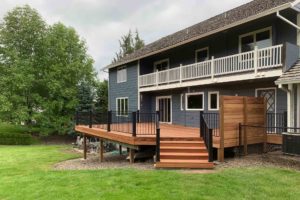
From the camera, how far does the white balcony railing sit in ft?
35.8

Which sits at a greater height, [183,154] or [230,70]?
[230,70]

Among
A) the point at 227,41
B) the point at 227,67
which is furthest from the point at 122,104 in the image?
the point at 227,67

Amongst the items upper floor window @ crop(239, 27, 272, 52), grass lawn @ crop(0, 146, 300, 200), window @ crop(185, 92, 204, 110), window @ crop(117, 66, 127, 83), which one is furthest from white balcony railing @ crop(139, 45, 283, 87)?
window @ crop(117, 66, 127, 83)

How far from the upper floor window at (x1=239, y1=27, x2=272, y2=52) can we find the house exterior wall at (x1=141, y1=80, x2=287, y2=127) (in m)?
1.75

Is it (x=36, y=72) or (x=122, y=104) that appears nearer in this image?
(x=122, y=104)

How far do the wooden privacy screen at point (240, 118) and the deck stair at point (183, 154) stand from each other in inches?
36.9

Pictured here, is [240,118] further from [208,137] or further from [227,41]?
[227,41]

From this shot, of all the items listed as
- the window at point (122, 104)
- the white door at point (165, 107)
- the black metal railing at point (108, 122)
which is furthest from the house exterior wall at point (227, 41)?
the black metal railing at point (108, 122)

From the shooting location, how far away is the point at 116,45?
53.1 m

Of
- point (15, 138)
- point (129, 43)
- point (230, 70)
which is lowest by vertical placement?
point (15, 138)

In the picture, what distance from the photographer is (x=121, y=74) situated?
24.4 metres

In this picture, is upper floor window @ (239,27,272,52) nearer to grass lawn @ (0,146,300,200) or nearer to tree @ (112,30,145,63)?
grass lawn @ (0,146,300,200)

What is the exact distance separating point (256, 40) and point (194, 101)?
5427mm

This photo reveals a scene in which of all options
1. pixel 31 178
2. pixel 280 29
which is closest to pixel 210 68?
pixel 280 29
